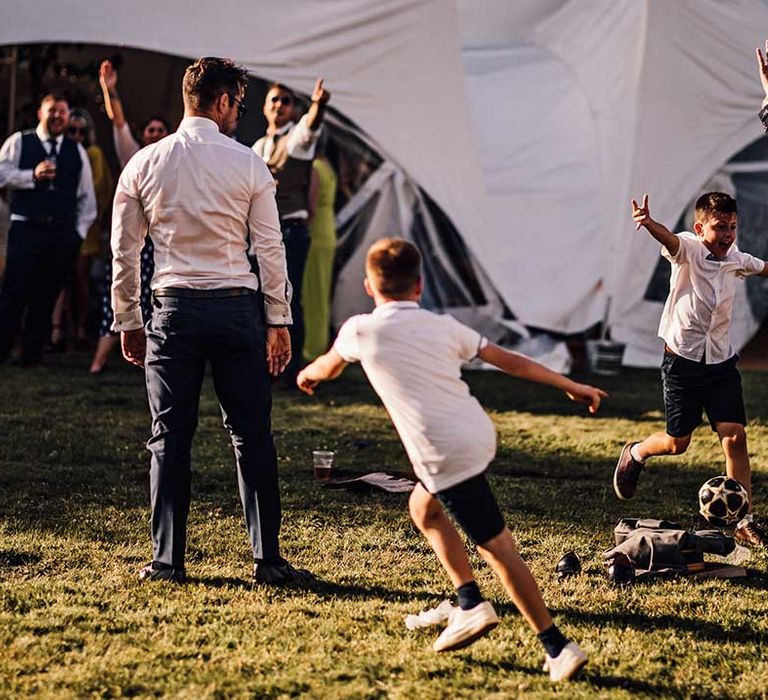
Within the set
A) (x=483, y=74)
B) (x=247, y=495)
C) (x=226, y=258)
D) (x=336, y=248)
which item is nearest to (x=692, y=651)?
(x=247, y=495)

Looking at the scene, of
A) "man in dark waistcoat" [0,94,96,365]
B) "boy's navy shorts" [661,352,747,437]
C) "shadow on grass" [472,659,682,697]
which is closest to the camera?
"shadow on grass" [472,659,682,697]

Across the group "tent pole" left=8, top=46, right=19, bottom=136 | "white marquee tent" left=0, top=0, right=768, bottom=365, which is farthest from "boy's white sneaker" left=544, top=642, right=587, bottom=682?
"tent pole" left=8, top=46, right=19, bottom=136

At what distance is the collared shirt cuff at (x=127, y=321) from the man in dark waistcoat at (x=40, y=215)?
4950mm

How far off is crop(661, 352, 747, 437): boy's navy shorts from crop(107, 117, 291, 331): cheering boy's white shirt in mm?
1972

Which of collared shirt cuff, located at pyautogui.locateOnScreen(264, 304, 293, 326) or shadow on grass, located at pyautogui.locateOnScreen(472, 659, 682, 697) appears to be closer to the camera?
shadow on grass, located at pyautogui.locateOnScreen(472, 659, 682, 697)

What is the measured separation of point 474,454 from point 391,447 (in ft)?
12.2

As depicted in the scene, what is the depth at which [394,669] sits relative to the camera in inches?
152

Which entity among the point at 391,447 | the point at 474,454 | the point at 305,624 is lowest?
the point at 391,447

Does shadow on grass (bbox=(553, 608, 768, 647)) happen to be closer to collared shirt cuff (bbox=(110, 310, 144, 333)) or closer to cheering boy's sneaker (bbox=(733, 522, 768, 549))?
cheering boy's sneaker (bbox=(733, 522, 768, 549))

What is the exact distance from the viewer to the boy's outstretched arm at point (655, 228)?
5363 millimetres

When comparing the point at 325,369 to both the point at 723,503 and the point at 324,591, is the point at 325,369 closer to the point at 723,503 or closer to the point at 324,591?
the point at 324,591

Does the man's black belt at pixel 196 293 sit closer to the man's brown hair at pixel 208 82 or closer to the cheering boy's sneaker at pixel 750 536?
the man's brown hair at pixel 208 82

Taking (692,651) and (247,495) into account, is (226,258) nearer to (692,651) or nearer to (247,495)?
(247,495)

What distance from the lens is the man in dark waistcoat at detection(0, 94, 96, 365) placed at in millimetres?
9508
